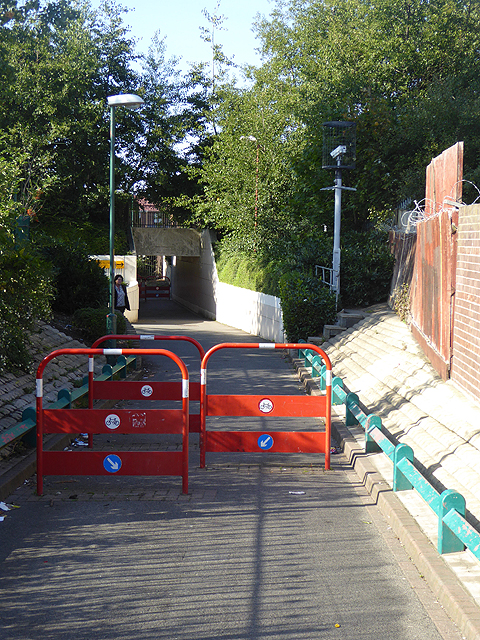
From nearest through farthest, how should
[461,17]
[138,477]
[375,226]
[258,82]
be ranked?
[138,477]
[375,226]
[461,17]
[258,82]

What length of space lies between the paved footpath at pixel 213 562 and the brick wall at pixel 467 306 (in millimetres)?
1721

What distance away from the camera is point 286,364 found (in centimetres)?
1556

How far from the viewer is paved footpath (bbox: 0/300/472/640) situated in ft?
12.3

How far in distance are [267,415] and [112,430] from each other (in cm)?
168

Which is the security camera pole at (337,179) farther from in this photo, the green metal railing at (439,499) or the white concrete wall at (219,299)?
the green metal railing at (439,499)

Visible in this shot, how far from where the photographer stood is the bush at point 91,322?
14625 millimetres

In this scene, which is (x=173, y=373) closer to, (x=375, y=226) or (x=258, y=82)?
(x=375, y=226)

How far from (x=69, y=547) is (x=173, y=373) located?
8.91 metres

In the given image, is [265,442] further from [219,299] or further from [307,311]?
[219,299]

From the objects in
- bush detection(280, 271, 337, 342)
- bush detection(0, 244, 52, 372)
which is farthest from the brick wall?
bush detection(280, 271, 337, 342)

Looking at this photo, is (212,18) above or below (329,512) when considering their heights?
above

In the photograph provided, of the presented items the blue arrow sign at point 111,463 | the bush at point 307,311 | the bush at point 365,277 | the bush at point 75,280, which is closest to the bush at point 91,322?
the bush at point 75,280

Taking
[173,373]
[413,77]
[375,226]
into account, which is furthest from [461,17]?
[173,373]

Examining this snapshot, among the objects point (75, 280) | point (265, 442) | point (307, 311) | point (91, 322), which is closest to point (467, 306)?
point (265, 442)
